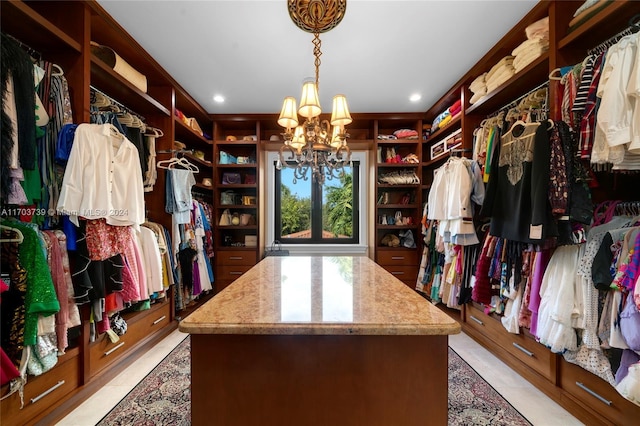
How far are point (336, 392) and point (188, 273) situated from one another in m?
2.74

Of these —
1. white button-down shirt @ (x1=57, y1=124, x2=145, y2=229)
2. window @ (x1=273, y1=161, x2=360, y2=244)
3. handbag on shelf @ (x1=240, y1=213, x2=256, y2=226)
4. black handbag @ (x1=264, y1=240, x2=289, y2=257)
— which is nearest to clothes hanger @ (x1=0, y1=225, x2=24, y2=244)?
white button-down shirt @ (x1=57, y1=124, x2=145, y2=229)

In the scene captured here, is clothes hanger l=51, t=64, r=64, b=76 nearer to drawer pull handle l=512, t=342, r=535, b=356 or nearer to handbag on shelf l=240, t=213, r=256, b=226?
handbag on shelf l=240, t=213, r=256, b=226

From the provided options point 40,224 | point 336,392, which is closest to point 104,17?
point 40,224

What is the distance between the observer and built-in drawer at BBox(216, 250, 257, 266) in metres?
3.85

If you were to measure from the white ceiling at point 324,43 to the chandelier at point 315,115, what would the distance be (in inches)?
13.9

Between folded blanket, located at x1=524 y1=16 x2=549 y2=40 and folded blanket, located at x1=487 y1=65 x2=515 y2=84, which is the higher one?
folded blanket, located at x1=524 y1=16 x2=549 y2=40

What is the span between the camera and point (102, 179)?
67.3 inches

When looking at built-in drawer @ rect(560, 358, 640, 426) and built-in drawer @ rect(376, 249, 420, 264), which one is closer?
built-in drawer @ rect(560, 358, 640, 426)

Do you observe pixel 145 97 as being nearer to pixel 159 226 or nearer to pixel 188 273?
pixel 159 226

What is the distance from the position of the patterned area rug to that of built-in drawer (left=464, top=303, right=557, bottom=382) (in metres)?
0.36

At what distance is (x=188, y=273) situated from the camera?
311cm

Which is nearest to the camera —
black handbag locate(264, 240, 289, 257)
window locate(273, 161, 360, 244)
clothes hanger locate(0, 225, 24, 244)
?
clothes hanger locate(0, 225, 24, 244)

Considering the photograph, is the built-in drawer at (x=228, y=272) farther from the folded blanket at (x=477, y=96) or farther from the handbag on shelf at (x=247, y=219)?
the folded blanket at (x=477, y=96)

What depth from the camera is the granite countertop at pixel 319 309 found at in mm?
779
